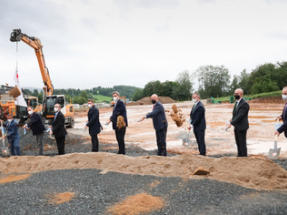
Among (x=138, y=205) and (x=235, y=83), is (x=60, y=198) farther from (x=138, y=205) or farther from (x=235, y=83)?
(x=235, y=83)

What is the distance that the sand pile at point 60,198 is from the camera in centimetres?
399

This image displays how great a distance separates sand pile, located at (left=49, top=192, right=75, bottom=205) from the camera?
399 cm

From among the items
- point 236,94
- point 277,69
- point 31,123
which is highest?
point 277,69

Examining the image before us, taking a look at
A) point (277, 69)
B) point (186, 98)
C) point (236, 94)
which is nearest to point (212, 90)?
point (186, 98)

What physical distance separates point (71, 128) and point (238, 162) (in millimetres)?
13884

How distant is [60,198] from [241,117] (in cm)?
403

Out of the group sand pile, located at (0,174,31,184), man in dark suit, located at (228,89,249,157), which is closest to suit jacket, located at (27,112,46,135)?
sand pile, located at (0,174,31,184)

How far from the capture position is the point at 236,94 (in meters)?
5.82

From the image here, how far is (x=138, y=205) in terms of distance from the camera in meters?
3.72

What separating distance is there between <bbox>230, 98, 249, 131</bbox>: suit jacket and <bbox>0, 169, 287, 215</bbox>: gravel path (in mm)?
1685

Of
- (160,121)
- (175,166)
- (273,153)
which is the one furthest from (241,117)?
(160,121)

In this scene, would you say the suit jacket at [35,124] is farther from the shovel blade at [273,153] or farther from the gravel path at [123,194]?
the shovel blade at [273,153]

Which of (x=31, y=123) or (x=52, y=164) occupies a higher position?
(x=31, y=123)

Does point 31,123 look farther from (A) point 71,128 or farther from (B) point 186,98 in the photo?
(B) point 186,98
